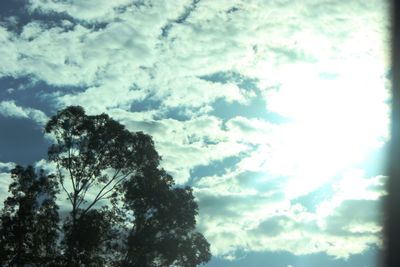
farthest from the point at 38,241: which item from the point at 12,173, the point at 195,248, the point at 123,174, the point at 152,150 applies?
the point at 195,248

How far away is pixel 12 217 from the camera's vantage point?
40.2 m

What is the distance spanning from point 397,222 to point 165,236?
99.7 ft

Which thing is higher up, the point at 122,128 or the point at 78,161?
the point at 122,128

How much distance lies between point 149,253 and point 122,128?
1091 centimetres

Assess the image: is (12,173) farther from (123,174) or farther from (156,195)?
(156,195)

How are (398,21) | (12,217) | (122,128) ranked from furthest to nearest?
(122,128) → (12,217) → (398,21)

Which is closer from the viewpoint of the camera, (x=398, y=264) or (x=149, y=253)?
(x=398, y=264)

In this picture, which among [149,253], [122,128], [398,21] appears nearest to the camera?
[398,21]

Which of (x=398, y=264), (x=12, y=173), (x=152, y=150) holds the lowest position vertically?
(x=398, y=264)

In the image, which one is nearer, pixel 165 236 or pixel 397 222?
pixel 397 222

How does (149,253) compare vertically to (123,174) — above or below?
below

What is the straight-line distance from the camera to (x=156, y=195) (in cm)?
4616

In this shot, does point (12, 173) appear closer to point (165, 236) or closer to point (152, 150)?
point (152, 150)

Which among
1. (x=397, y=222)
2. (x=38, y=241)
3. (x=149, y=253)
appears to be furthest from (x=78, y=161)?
(x=397, y=222)
